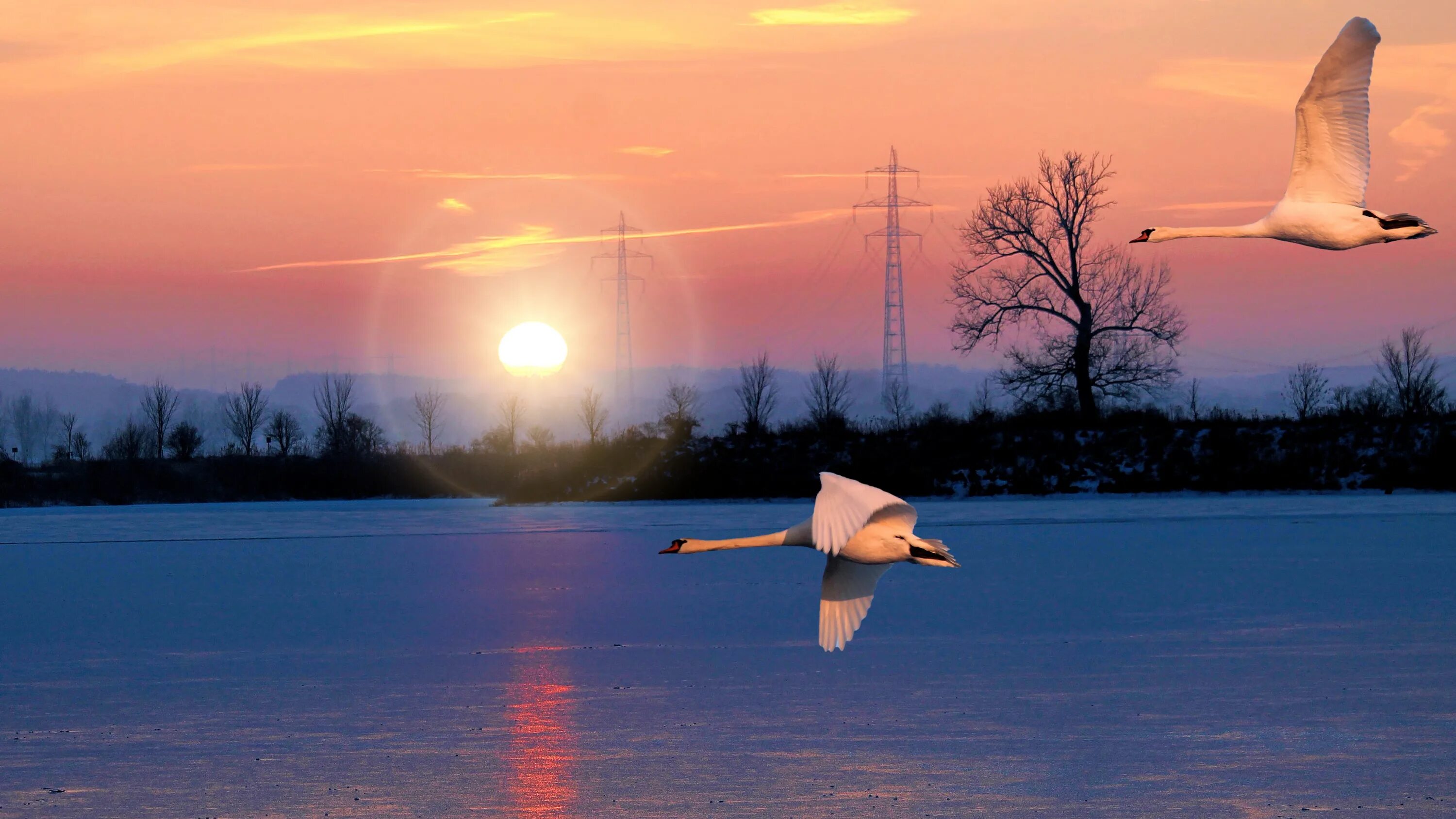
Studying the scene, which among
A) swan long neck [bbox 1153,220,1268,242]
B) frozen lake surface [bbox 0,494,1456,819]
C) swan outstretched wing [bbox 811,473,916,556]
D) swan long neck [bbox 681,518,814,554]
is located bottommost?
frozen lake surface [bbox 0,494,1456,819]

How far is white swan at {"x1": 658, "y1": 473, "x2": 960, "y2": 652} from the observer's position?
786 cm

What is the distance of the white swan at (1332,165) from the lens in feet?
25.5

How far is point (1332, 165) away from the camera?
8.52 m

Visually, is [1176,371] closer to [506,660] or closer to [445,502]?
[445,502]

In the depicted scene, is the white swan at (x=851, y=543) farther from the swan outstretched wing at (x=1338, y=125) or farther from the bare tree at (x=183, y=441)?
the bare tree at (x=183, y=441)

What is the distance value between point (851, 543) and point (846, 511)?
0.55m

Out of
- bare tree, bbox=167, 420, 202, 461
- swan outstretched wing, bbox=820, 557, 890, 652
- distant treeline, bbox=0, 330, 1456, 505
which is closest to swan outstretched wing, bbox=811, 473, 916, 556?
swan outstretched wing, bbox=820, 557, 890, 652

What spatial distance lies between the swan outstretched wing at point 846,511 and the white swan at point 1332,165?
197 cm

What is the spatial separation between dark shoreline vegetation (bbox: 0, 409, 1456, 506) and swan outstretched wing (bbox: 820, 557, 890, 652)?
41.9m

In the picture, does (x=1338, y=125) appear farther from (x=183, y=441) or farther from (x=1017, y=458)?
(x=183, y=441)

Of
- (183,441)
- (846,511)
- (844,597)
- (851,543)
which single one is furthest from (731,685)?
(183,441)

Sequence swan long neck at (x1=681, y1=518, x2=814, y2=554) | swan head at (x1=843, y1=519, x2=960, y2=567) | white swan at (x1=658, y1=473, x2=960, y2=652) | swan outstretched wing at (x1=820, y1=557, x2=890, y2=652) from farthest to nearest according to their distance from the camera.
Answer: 1. swan outstretched wing at (x1=820, y1=557, x2=890, y2=652)
2. swan long neck at (x1=681, y1=518, x2=814, y2=554)
3. swan head at (x1=843, y1=519, x2=960, y2=567)
4. white swan at (x1=658, y1=473, x2=960, y2=652)

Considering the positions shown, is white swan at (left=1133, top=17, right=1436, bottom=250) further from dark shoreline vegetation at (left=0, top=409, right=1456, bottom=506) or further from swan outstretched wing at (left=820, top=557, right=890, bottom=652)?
dark shoreline vegetation at (left=0, top=409, right=1456, bottom=506)

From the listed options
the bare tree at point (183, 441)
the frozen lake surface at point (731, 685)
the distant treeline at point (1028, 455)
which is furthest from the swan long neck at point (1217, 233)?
the bare tree at point (183, 441)
